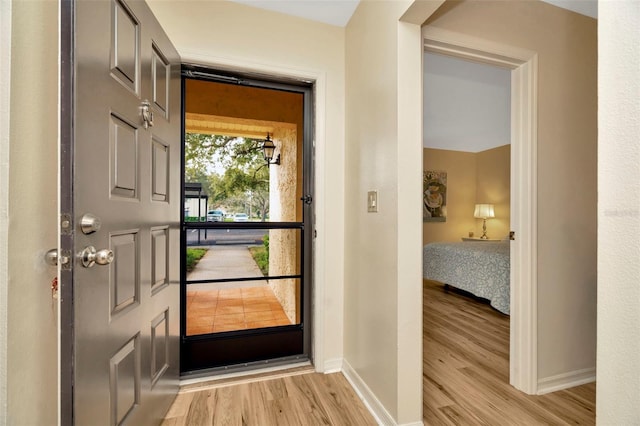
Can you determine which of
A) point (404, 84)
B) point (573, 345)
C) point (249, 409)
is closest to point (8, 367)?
point (249, 409)

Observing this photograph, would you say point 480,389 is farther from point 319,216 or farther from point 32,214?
point 32,214

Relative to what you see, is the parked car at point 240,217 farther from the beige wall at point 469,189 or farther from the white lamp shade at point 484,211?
the white lamp shade at point 484,211

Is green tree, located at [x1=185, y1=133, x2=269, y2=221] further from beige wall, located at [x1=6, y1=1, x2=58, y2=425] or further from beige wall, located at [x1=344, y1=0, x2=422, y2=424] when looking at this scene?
beige wall, located at [x1=6, y1=1, x2=58, y2=425]

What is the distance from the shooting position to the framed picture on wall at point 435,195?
5.79 metres

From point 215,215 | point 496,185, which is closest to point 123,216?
point 215,215

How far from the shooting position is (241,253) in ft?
6.79

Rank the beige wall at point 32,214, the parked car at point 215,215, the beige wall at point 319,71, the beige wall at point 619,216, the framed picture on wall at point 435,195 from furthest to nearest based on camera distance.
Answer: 1. the framed picture on wall at point 435,195
2. the parked car at point 215,215
3. the beige wall at point 319,71
4. the beige wall at point 32,214
5. the beige wall at point 619,216

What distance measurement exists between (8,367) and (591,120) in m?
3.03

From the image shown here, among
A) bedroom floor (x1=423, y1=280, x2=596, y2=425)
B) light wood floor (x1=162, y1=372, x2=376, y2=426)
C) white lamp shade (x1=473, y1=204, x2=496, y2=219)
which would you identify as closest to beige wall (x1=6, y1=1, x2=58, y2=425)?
light wood floor (x1=162, y1=372, x2=376, y2=426)

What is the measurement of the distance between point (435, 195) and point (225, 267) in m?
4.86

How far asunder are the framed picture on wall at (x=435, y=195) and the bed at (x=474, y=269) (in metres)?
1.40

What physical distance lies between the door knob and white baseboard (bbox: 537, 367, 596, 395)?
240 centimetres

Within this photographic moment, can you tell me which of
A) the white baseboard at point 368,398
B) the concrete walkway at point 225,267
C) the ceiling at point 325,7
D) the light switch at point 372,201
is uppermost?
the ceiling at point 325,7

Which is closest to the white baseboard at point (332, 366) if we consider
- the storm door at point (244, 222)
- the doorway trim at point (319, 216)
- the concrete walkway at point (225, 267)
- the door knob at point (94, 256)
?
the doorway trim at point (319, 216)
